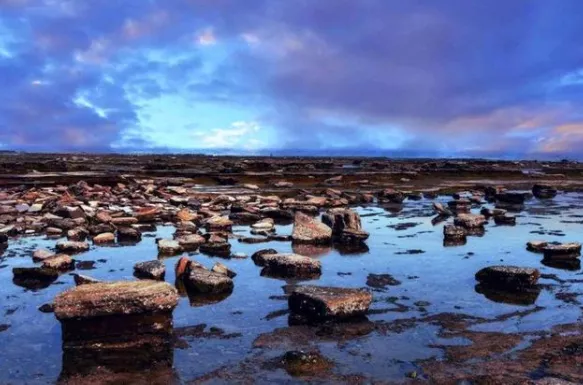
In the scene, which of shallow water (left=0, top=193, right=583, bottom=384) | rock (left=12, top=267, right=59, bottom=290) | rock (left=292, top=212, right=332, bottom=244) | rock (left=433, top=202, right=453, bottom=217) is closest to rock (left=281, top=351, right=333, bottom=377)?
shallow water (left=0, top=193, right=583, bottom=384)

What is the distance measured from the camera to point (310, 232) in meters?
13.2

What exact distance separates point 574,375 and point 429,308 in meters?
2.54

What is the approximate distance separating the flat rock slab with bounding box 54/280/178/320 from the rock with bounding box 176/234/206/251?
5.29 metres

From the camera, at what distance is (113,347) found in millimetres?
6164

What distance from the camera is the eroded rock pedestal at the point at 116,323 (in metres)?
6.06

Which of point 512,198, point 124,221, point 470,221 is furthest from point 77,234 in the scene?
point 512,198

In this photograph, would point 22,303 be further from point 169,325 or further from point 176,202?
point 176,202

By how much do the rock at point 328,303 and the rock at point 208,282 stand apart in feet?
4.72

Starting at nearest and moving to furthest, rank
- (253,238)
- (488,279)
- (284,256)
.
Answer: (488,279)
(284,256)
(253,238)

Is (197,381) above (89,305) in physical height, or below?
below

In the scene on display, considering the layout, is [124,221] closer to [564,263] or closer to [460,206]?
[564,263]

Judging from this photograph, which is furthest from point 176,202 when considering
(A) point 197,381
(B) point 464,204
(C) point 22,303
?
(A) point 197,381

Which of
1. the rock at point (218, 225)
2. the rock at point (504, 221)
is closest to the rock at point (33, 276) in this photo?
the rock at point (218, 225)

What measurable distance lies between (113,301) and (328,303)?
2.62 metres
